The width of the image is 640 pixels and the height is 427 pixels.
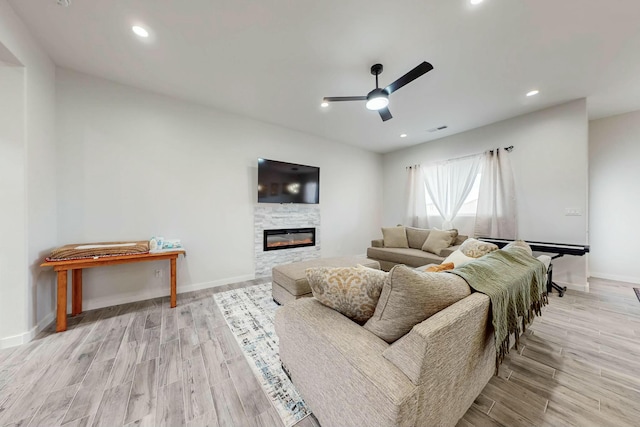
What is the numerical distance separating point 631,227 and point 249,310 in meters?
6.21

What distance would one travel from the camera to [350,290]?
4.06 feet

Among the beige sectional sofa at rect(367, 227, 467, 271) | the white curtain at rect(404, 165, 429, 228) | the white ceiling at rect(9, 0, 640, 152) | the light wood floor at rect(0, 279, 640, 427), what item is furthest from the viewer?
the white curtain at rect(404, 165, 429, 228)

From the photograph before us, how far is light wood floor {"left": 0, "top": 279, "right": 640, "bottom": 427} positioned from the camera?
1325 mm

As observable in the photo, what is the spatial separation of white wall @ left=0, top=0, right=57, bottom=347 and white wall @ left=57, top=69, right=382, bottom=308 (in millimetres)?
319

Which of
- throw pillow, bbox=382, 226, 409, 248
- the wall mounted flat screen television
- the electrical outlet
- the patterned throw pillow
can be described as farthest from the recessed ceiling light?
the electrical outlet

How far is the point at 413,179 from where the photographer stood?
528cm

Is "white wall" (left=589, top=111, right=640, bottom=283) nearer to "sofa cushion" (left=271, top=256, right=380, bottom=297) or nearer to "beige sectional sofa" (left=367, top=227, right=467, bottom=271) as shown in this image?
"beige sectional sofa" (left=367, top=227, right=467, bottom=271)

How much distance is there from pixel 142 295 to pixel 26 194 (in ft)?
5.39

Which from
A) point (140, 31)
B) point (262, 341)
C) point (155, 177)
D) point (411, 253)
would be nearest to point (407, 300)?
point (262, 341)

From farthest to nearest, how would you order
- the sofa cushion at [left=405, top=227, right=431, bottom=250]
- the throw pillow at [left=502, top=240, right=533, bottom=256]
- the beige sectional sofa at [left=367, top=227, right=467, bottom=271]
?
the sofa cushion at [left=405, top=227, right=431, bottom=250] < the beige sectional sofa at [left=367, top=227, right=467, bottom=271] < the throw pillow at [left=502, top=240, right=533, bottom=256]

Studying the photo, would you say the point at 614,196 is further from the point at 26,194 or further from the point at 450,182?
the point at 26,194

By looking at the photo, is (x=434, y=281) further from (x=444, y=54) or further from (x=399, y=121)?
(x=399, y=121)

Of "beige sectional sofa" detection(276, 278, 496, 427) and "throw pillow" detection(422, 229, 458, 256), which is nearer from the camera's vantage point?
"beige sectional sofa" detection(276, 278, 496, 427)

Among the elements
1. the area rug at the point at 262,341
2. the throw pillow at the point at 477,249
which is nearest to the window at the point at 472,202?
the throw pillow at the point at 477,249
